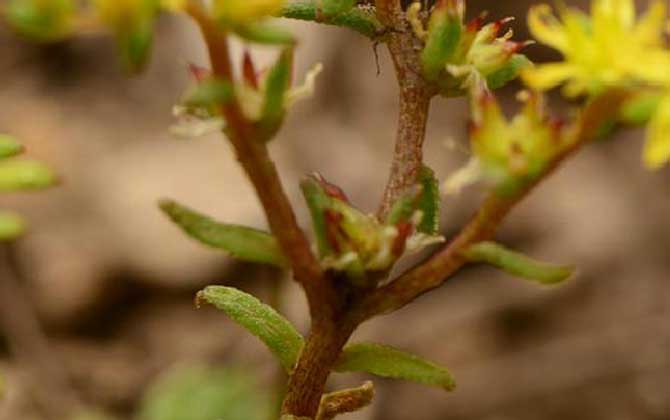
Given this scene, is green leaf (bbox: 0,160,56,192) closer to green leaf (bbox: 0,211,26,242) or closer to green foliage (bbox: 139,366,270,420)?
green leaf (bbox: 0,211,26,242)

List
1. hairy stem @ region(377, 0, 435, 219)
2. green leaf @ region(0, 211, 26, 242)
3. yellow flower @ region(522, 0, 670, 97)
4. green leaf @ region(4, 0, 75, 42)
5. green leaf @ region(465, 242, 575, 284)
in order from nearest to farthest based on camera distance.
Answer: green leaf @ region(4, 0, 75, 42)
yellow flower @ region(522, 0, 670, 97)
green leaf @ region(465, 242, 575, 284)
hairy stem @ region(377, 0, 435, 219)
green leaf @ region(0, 211, 26, 242)

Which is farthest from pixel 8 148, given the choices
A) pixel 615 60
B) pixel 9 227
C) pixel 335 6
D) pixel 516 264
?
pixel 615 60

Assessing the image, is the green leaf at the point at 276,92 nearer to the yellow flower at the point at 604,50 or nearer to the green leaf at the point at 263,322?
the yellow flower at the point at 604,50

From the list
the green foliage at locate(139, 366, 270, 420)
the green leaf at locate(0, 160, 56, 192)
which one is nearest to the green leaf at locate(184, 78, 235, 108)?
the green leaf at locate(0, 160, 56, 192)

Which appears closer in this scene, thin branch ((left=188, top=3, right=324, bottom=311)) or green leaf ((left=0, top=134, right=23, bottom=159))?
thin branch ((left=188, top=3, right=324, bottom=311))

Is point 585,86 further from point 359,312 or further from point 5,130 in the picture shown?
point 5,130

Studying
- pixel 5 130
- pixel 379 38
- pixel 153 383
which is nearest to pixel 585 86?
pixel 379 38

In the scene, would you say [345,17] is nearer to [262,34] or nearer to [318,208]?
[318,208]
